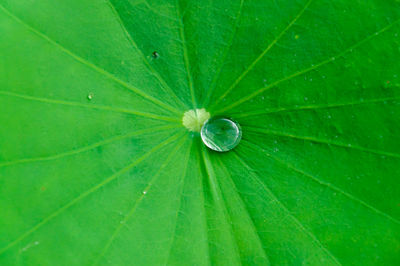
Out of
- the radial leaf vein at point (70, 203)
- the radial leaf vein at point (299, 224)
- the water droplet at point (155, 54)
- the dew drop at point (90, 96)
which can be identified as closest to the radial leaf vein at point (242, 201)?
the radial leaf vein at point (299, 224)

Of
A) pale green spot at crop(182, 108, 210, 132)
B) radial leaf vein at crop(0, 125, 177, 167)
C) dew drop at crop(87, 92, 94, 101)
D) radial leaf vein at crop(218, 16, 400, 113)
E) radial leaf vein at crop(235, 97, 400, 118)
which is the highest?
radial leaf vein at crop(218, 16, 400, 113)

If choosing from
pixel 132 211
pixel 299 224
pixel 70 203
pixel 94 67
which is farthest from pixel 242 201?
pixel 94 67

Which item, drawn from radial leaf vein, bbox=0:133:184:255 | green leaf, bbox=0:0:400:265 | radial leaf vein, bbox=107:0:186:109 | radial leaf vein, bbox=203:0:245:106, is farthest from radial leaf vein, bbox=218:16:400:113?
radial leaf vein, bbox=0:133:184:255

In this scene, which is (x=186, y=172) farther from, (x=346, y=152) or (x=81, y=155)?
(x=346, y=152)

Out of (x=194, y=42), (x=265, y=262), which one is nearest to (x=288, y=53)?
(x=194, y=42)

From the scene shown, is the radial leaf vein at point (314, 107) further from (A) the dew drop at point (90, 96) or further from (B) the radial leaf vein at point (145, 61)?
(A) the dew drop at point (90, 96)

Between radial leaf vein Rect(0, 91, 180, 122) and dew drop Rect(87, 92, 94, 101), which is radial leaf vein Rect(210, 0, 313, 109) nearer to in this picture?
radial leaf vein Rect(0, 91, 180, 122)
